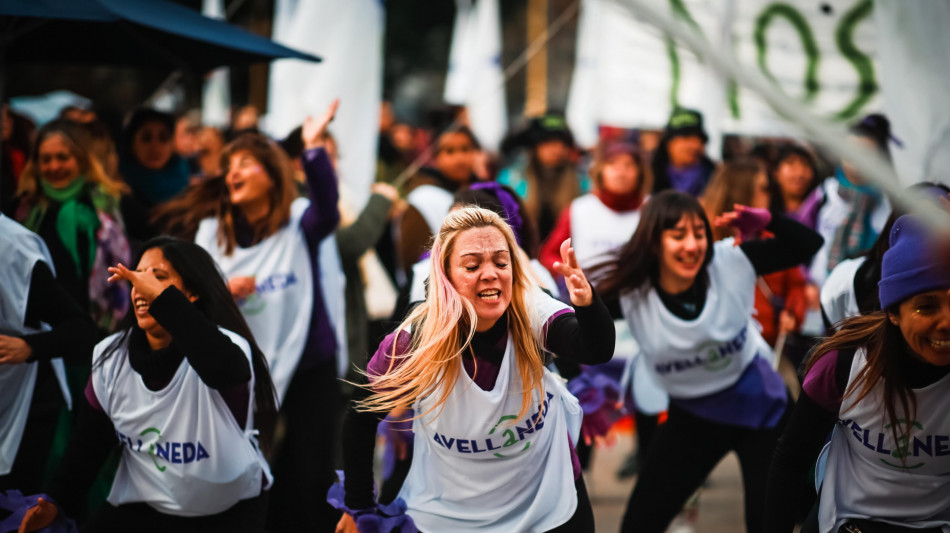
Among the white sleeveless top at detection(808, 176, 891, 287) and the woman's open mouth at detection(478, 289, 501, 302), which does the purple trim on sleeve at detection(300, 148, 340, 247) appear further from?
the white sleeveless top at detection(808, 176, 891, 287)

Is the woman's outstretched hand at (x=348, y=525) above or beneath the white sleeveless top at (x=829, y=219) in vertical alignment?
beneath

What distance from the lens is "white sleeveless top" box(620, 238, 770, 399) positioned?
14.5ft

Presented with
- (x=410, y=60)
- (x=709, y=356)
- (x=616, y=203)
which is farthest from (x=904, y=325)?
(x=410, y=60)

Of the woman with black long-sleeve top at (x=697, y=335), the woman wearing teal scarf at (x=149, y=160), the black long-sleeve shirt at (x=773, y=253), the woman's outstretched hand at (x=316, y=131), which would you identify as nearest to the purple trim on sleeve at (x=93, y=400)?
the woman's outstretched hand at (x=316, y=131)

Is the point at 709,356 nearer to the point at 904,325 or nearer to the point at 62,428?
the point at 904,325

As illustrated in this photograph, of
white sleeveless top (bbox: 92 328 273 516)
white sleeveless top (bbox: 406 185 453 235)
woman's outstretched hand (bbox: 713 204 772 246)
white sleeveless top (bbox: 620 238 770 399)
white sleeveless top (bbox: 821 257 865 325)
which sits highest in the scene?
woman's outstretched hand (bbox: 713 204 772 246)

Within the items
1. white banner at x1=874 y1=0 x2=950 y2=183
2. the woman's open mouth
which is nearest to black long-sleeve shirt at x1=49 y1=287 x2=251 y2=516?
the woman's open mouth

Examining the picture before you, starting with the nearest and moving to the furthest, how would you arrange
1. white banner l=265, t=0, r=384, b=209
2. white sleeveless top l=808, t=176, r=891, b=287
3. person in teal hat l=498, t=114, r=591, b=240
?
white sleeveless top l=808, t=176, r=891, b=287, white banner l=265, t=0, r=384, b=209, person in teal hat l=498, t=114, r=591, b=240

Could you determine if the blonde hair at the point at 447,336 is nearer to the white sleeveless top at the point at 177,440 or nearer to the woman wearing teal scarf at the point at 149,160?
the white sleeveless top at the point at 177,440

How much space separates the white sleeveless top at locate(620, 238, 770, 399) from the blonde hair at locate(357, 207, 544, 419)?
3.63 feet

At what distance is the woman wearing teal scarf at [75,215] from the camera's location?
511cm

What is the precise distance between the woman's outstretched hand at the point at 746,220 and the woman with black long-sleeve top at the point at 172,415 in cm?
201

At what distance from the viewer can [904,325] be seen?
3.16m

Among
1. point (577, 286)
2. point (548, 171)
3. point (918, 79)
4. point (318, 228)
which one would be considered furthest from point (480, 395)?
point (548, 171)
